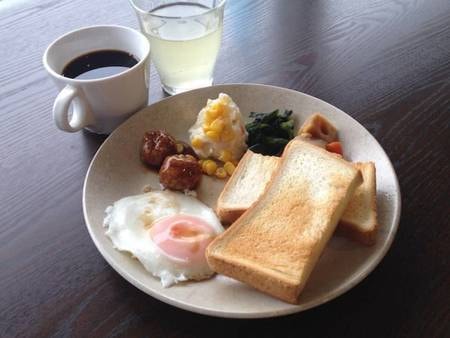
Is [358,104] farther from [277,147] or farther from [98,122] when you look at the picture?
[98,122]

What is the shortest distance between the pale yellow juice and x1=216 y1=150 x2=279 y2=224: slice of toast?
38cm

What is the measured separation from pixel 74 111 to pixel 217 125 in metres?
0.43

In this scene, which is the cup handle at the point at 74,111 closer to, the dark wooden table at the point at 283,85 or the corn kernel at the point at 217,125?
the dark wooden table at the point at 283,85

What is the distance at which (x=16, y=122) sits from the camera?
160 centimetres

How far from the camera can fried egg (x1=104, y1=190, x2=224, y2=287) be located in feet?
3.71

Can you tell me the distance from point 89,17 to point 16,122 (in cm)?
64

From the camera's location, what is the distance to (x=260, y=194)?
1306 millimetres

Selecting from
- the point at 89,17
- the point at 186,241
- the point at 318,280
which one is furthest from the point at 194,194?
the point at 89,17

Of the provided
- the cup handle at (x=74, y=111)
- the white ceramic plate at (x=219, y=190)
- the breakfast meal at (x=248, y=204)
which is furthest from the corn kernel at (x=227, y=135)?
the cup handle at (x=74, y=111)

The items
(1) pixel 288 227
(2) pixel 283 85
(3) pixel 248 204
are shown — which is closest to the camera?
(1) pixel 288 227

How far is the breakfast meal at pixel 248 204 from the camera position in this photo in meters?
1.10

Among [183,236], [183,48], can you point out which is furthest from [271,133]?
[183,236]

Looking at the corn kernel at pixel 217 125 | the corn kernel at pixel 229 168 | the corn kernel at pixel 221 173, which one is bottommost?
the corn kernel at pixel 221 173

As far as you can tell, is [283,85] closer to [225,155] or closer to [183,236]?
[225,155]
